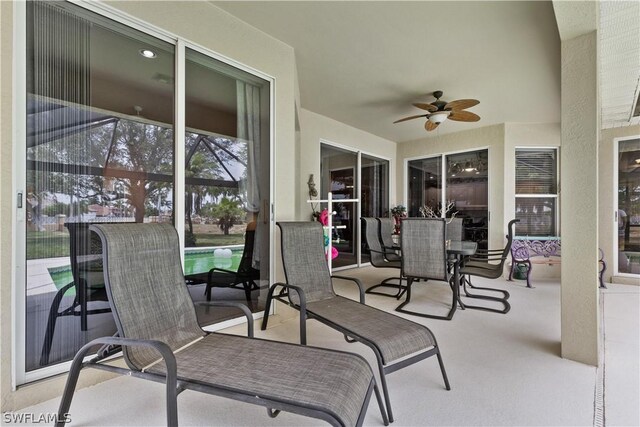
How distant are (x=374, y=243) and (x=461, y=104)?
2.13 metres

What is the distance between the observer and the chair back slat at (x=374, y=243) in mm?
4321

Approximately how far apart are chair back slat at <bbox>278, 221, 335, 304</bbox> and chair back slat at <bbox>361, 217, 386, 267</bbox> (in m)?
1.62

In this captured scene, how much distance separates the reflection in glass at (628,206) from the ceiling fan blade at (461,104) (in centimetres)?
325

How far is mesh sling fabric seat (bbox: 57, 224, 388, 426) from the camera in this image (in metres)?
1.21

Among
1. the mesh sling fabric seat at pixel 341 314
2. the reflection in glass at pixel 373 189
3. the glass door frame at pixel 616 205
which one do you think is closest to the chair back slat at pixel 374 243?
the reflection in glass at pixel 373 189

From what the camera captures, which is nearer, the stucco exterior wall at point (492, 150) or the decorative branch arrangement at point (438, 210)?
the stucco exterior wall at point (492, 150)

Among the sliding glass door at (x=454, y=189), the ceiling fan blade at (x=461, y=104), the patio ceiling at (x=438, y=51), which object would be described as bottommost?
the sliding glass door at (x=454, y=189)

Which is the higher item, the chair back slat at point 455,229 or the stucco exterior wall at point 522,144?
the stucco exterior wall at point 522,144

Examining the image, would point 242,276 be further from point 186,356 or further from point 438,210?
point 438,210

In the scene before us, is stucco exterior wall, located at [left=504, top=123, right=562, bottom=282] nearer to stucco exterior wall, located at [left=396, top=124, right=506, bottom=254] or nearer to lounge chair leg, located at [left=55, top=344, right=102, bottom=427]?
stucco exterior wall, located at [left=396, top=124, right=506, bottom=254]

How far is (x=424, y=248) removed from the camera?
130 inches

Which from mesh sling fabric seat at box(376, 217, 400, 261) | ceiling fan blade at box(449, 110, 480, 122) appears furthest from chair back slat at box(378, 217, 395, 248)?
ceiling fan blade at box(449, 110, 480, 122)

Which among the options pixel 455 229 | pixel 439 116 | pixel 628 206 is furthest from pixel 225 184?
pixel 628 206

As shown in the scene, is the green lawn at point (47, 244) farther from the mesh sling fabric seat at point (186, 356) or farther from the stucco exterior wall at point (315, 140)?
the stucco exterior wall at point (315, 140)
